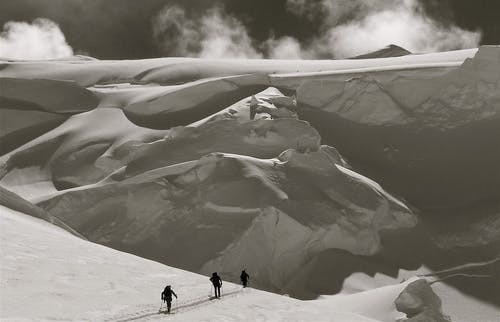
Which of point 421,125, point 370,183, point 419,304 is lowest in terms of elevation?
point 419,304

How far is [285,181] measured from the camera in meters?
55.9

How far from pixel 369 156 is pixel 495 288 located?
1907cm

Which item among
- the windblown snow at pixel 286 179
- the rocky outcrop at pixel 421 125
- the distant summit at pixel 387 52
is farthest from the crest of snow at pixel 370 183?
the distant summit at pixel 387 52

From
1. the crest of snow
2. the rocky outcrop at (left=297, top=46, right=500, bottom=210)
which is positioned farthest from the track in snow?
the rocky outcrop at (left=297, top=46, right=500, bottom=210)

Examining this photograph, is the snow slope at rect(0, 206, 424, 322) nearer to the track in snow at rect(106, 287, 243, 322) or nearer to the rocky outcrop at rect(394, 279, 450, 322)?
the track in snow at rect(106, 287, 243, 322)

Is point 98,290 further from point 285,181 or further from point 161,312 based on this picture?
point 285,181

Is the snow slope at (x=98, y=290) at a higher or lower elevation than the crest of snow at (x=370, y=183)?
lower

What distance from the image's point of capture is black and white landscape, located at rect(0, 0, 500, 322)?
161ft

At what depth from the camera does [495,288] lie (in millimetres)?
49875

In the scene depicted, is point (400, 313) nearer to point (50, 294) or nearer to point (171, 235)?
point (171, 235)

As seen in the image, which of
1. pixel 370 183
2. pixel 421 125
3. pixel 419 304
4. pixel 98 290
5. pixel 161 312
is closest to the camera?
pixel 161 312

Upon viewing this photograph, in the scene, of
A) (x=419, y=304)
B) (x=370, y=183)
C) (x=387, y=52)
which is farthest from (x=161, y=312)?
(x=387, y=52)

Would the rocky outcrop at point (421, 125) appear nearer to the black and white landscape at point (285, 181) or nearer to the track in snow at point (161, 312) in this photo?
the black and white landscape at point (285, 181)

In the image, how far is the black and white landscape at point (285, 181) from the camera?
49094 mm
